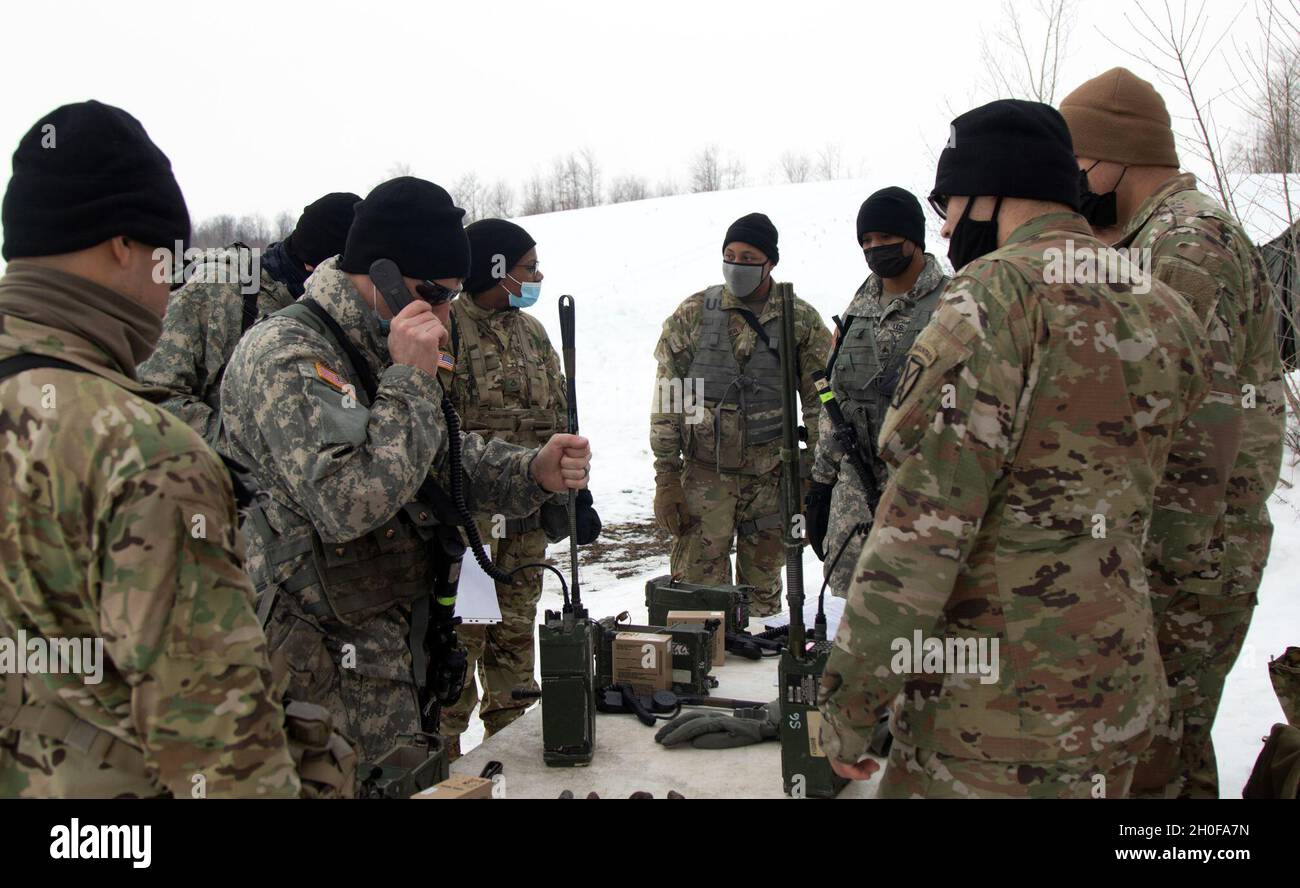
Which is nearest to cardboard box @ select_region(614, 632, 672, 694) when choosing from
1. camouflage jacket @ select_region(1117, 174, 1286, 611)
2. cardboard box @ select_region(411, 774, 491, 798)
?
cardboard box @ select_region(411, 774, 491, 798)

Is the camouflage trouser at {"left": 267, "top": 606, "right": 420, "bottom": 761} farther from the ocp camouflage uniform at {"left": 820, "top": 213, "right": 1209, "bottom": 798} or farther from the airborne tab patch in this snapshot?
the ocp camouflage uniform at {"left": 820, "top": 213, "right": 1209, "bottom": 798}

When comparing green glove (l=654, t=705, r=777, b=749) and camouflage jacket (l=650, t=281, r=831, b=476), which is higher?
camouflage jacket (l=650, t=281, r=831, b=476)

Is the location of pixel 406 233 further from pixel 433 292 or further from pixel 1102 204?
pixel 1102 204

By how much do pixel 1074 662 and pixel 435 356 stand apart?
1.79 meters

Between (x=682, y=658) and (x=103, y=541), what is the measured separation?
2483 millimetres

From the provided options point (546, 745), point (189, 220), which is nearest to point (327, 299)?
point (189, 220)

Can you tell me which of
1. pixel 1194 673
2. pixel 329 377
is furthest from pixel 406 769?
pixel 1194 673

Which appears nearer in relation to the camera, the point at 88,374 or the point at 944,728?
the point at 88,374

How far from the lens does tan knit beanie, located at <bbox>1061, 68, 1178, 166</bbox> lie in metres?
3.20

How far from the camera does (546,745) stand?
123 inches

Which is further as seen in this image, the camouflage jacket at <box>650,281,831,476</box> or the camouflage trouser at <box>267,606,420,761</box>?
the camouflage jacket at <box>650,281,831,476</box>

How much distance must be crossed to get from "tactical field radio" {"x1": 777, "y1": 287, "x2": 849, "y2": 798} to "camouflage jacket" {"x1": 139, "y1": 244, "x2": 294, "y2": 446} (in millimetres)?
2582

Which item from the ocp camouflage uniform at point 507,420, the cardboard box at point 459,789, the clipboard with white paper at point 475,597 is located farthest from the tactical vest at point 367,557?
the ocp camouflage uniform at point 507,420
